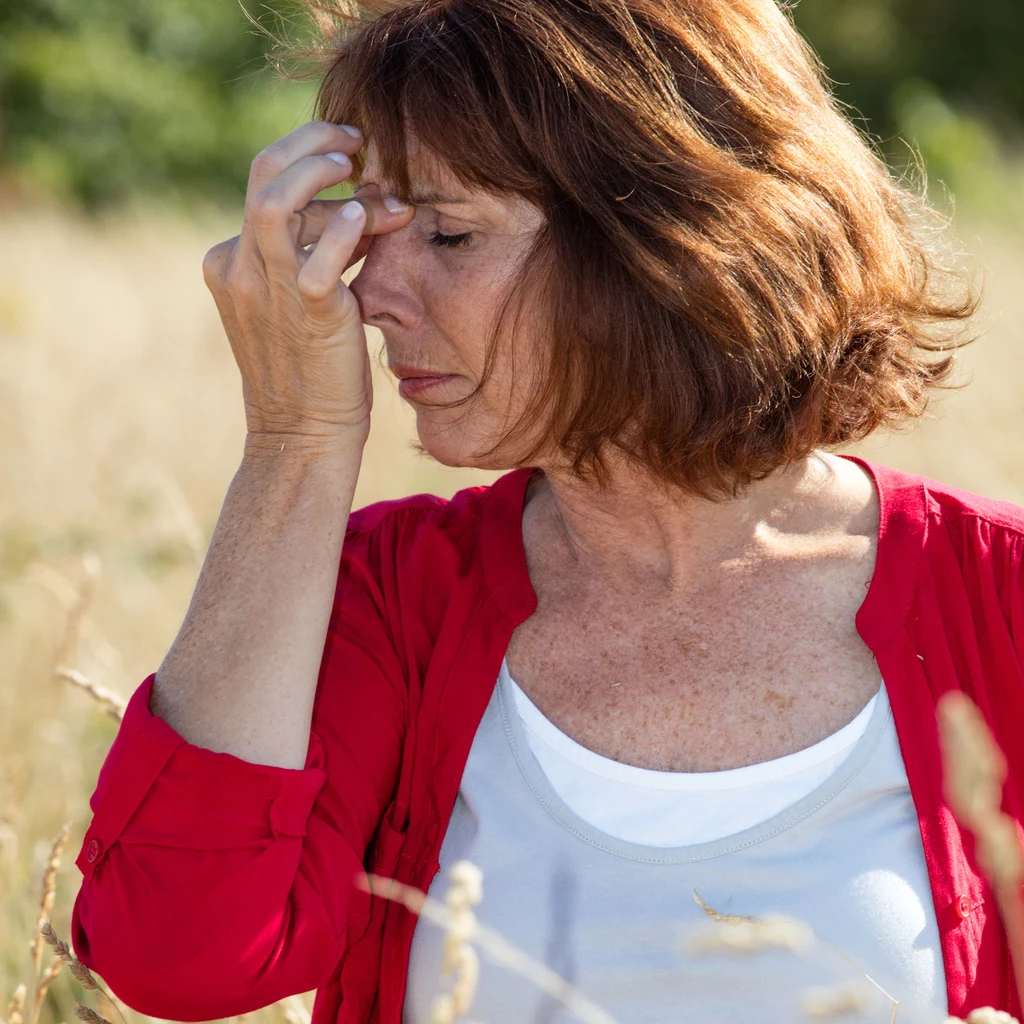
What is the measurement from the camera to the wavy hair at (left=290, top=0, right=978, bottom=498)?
70.1 inches

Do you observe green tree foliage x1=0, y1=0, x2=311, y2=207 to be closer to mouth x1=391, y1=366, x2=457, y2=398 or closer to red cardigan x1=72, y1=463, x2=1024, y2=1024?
mouth x1=391, y1=366, x2=457, y2=398

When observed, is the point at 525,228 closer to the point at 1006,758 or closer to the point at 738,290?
the point at 738,290

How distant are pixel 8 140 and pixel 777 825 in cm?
2055

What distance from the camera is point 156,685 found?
177 cm

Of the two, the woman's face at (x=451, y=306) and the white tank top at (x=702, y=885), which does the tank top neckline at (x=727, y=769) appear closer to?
the white tank top at (x=702, y=885)

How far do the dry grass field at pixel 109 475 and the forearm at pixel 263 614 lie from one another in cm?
62

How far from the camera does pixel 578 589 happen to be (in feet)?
6.49

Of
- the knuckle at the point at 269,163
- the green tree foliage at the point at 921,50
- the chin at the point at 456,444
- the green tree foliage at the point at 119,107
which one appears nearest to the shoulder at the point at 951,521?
the chin at the point at 456,444

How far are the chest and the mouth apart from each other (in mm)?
378

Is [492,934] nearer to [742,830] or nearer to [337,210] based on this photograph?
[742,830]

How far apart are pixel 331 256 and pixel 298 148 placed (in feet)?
0.64

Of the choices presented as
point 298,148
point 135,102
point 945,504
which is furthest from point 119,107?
point 945,504

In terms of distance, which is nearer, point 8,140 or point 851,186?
point 851,186

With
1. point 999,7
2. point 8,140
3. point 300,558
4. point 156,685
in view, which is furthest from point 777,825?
point 999,7
